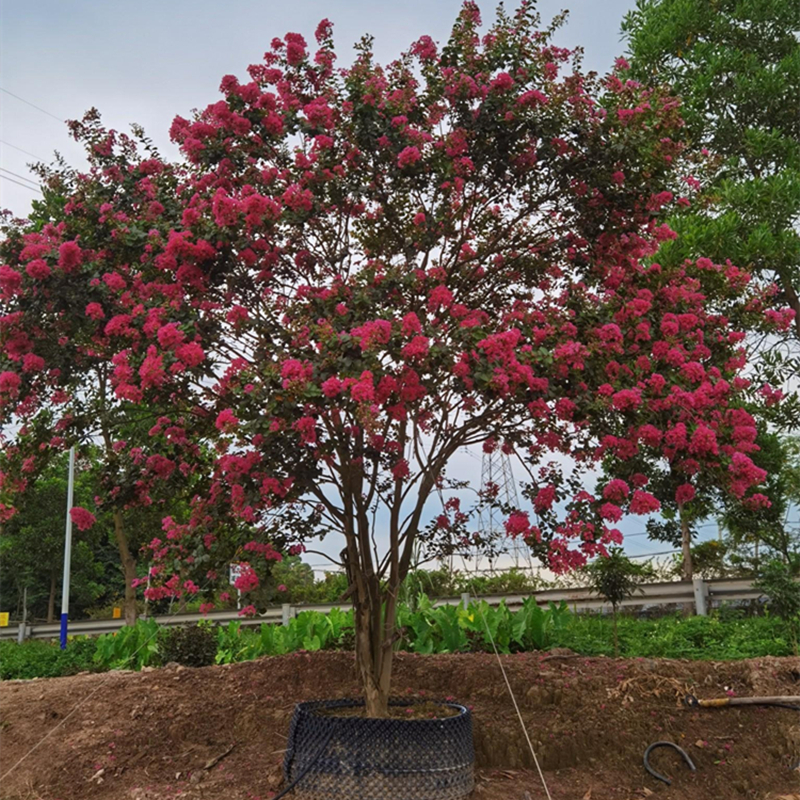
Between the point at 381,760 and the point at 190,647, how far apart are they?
4.48 metres

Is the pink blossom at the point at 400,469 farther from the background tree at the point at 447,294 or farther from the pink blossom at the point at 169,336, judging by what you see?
the pink blossom at the point at 169,336

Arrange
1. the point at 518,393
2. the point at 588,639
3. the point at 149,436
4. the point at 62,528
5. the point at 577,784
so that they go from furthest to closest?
the point at 62,528, the point at 588,639, the point at 149,436, the point at 577,784, the point at 518,393

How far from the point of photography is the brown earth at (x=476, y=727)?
5035 millimetres

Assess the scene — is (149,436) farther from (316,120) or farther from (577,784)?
(577,784)

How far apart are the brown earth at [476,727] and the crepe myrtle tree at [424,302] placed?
3.49ft

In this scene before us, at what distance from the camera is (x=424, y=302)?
5.11 meters

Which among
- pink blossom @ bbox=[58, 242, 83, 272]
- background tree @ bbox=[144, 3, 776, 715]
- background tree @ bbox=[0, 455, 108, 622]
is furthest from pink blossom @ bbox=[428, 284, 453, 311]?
background tree @ bbox=[0, 455, 108, 622]

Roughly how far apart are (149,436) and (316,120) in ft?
8.47

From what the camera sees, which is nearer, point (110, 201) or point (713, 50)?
point (110, 201)

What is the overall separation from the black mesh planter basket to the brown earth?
30 centimetres

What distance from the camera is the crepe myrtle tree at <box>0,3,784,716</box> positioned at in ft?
14.8

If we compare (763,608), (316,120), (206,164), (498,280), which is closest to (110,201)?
(206,164)

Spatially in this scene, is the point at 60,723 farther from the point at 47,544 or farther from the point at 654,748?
the point at 47,544

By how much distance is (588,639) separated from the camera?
25.9 ft
